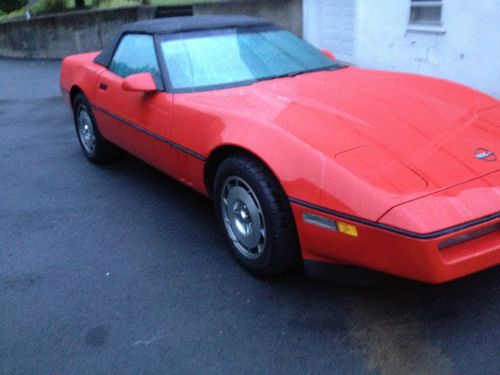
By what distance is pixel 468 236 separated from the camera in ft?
7.39

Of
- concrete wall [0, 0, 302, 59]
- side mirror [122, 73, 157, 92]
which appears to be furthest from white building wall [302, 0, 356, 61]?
side mirror [122, 73, 157, 92]

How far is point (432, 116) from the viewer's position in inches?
115

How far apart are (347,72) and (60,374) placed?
110 inches

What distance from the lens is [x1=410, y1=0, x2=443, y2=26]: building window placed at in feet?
22.9

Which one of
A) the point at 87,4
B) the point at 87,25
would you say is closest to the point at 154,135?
the point at 87,25

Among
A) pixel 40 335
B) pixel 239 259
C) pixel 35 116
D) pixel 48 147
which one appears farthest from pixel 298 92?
pixel 35 116

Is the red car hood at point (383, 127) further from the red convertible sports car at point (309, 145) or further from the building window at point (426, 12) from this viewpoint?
the building window at point (426, 12)

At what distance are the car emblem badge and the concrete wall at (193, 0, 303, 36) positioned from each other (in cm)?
989

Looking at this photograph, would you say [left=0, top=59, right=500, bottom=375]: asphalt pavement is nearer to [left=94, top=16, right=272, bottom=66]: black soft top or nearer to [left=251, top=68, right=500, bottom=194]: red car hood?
[left=251, top=68, right=500, bottom=194]: red car hood

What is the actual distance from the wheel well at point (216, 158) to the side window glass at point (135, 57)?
94 centimetres

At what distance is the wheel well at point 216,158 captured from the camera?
296cm

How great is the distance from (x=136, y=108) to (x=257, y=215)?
159 centimetres

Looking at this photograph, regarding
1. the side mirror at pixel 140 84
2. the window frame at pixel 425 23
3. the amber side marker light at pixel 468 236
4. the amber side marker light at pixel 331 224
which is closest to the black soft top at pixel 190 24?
the side mirror at pixel 140 84

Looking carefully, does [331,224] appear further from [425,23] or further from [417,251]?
[425,23]
